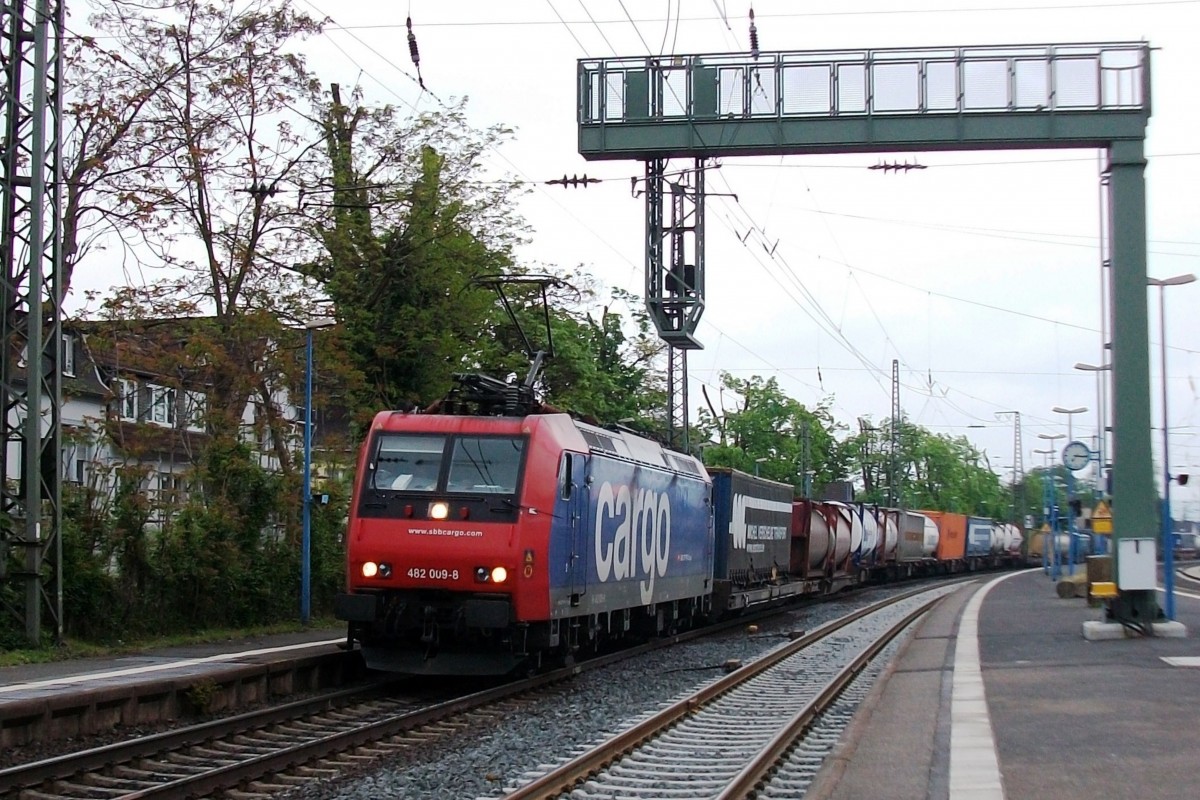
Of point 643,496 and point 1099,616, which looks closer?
point 643,496

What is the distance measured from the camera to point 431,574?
14398mm

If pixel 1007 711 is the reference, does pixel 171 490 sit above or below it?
above

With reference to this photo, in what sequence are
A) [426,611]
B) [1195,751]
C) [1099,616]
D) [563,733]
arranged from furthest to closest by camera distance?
[1099,616], [426,611], [563,733], [1195,751]

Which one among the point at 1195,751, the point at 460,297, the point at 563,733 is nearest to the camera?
the point at 1195,751

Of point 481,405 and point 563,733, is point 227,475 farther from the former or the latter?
point 563,733

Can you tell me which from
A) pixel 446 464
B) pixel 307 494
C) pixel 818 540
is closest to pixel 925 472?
pixel 818 540

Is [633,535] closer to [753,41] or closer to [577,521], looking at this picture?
[577,521]

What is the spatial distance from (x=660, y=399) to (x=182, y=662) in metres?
30.7

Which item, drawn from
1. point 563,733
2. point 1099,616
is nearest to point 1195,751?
point 563,733

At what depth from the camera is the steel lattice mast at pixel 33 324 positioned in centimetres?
1653

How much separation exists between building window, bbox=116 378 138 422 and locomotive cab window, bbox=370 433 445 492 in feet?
26.0

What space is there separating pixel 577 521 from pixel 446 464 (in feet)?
5.58

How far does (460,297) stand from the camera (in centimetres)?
2762

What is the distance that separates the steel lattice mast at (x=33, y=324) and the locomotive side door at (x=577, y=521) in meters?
6.46
